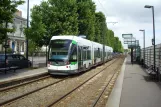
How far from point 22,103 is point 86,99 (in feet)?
8.98

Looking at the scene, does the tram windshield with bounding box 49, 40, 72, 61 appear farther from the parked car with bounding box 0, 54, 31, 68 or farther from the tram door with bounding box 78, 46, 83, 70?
the parked car with bounding box 0, 54, 31, 68

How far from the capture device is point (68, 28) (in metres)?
33.3

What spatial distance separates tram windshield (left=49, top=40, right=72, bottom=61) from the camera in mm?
20594

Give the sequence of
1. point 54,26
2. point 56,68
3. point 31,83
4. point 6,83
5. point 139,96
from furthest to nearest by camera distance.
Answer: point 54,26
point 56,68
point 31,83
point 6,83
point 139,96

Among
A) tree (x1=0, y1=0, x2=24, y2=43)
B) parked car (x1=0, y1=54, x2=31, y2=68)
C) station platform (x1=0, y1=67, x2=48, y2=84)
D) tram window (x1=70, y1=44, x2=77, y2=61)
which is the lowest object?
station platform (x1=0, y1=67, x2=48, y2=84)

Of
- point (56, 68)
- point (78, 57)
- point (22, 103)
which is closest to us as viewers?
point (22, 103)

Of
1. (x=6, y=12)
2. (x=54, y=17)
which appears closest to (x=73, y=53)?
(x=6, y=12)

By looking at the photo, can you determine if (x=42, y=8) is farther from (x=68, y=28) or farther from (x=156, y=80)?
(x=156, y=80)

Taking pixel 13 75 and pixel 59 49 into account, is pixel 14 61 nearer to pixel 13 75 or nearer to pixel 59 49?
pixel 13 75

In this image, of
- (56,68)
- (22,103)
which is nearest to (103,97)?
(22,103)

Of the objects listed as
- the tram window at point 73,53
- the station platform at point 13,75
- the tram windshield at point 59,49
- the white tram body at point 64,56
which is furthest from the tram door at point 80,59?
the station platform at point 13,75

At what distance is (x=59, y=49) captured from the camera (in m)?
20.9

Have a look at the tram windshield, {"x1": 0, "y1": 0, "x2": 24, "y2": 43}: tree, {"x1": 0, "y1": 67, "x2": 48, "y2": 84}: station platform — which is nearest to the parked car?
{"x1": 0, "y1": 67, "x2": 48, "y2": 84}: station platform

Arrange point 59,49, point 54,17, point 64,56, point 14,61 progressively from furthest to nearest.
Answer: point 54,17 < point 14,61 < point 59,49 < point 64,56
